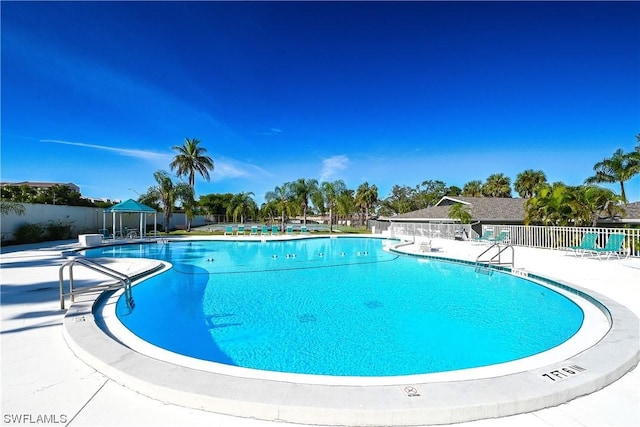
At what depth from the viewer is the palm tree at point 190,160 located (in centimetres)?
3319

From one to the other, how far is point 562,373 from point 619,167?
2854 centimetres

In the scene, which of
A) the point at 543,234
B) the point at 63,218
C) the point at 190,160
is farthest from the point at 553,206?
the point at 190,160

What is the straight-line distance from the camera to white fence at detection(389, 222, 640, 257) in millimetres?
11375

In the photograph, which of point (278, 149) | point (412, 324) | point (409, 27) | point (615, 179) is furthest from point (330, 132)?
point (412, 324)

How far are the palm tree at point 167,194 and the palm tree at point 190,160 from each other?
9.37 feet

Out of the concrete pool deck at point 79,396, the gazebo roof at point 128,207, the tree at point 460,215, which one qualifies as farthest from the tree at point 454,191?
the concrete pool deck at point 79,396

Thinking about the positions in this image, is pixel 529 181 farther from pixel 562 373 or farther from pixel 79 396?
pixel 79 396

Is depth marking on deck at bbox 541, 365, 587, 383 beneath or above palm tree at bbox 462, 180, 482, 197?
beneath

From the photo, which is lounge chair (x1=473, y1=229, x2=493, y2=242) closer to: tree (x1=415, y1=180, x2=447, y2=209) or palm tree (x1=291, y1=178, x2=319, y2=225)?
palm tree (x1=291, y1=178, x2=319, y2=225)

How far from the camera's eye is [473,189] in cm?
4800

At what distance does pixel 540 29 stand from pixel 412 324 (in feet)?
43.5

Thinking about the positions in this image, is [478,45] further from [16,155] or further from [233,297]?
[16,155]

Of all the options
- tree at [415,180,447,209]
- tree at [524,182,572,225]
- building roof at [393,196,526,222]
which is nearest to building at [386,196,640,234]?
building roof at [393,196,526,222]

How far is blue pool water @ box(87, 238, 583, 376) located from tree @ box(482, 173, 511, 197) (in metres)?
39.1
